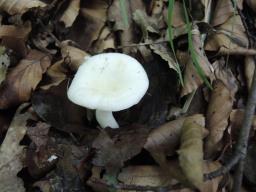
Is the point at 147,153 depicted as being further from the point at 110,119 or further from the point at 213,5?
the point at 213,5

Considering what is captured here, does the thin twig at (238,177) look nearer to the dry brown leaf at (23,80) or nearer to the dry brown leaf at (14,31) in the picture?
the dry brown leaf at (23,80)

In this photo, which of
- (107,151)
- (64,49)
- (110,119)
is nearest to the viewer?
(107,151)

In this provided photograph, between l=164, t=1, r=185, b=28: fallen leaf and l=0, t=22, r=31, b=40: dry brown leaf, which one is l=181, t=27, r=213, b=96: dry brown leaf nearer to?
l=164, t=1, r=185, b=28: fallen leaf

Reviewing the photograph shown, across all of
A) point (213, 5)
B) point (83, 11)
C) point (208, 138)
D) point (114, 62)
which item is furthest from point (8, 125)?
point (213, 5)

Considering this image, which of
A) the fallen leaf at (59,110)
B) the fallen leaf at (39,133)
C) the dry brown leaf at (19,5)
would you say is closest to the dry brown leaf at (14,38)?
the dry brown leaf at (19,5)

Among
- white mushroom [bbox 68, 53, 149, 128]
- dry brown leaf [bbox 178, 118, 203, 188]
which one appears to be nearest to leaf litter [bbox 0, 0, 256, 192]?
dry brown leaf [bbox 178, 118, 203, 188]
